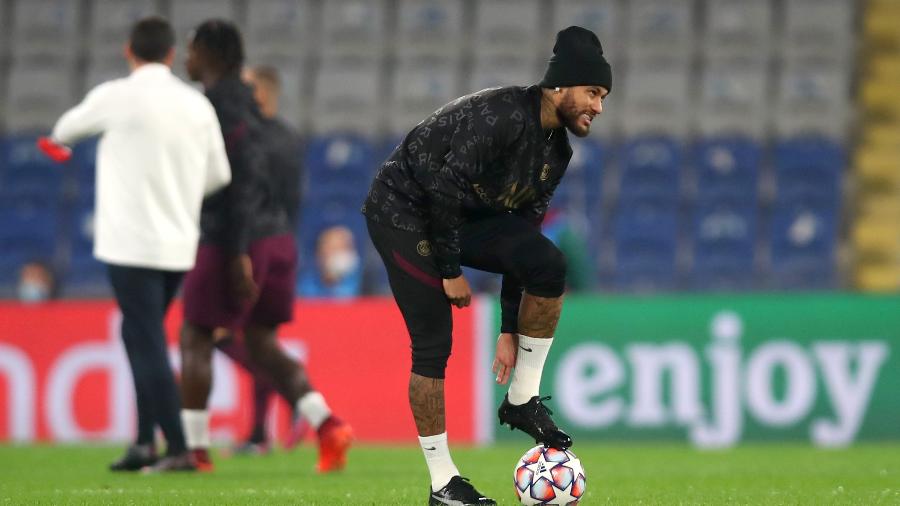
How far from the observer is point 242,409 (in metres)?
10.2

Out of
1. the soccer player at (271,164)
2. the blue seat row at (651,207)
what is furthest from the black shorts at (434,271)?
the blue seat row at (651,207)

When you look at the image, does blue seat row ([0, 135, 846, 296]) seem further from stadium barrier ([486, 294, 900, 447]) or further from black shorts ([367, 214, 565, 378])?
black shorts ([367, 214, 565, 378])

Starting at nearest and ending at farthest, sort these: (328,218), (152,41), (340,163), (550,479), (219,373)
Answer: (550,479)
(152,41)
(219,373)
(328,218)
(340,163)

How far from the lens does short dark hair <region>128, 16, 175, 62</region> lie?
679 centimetres

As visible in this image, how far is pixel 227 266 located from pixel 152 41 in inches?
45.0

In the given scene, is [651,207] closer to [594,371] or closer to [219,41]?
[594,371]

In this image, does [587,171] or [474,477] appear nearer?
[474,477]

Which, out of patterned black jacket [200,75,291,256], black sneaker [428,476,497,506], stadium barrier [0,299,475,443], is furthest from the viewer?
stadium barrier [0,299,475,443]

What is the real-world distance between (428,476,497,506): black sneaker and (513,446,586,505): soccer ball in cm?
13

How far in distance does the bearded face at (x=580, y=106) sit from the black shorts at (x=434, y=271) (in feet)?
1.39

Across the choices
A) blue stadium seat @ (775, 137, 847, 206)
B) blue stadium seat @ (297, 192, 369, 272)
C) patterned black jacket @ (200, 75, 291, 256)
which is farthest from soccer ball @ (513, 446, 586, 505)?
blue stadium seat @ (775, 137, 847, 206)

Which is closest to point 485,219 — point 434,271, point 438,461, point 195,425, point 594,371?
point 434,271

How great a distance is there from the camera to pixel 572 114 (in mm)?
4840

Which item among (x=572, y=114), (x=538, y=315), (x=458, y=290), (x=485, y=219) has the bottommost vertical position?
(x=538, y=315)
